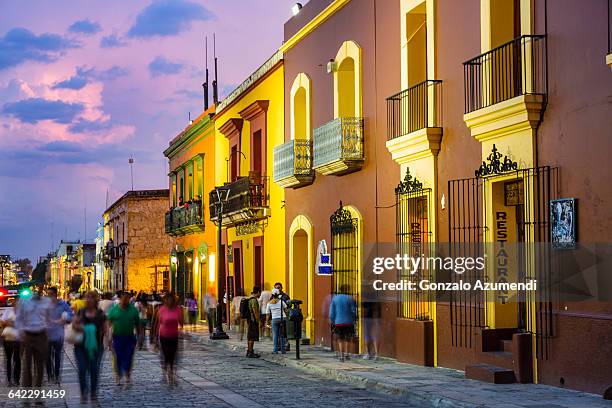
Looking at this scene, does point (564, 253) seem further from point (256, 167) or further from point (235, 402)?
point (256, 167)

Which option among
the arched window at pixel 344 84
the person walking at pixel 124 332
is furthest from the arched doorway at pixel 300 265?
the person walking at pixel 124 332

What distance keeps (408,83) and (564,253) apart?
20.4 feet

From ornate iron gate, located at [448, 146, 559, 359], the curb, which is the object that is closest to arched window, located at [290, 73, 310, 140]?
the curb

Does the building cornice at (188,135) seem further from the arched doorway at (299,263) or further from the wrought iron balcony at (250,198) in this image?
the arched doorway at (299,263)

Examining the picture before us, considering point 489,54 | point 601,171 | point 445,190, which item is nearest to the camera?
point 601,171

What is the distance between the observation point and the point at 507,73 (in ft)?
50.2

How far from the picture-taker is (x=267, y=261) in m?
29.1

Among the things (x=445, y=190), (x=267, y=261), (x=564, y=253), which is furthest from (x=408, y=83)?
(x=267, y=261)

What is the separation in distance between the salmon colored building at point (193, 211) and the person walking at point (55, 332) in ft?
64.4

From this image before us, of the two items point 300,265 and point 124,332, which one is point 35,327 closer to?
point 124,332

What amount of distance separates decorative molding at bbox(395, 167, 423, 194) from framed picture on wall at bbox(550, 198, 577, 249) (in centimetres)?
456

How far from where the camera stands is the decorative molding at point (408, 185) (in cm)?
1842

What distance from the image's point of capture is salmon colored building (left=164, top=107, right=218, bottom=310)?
37156 millimetres

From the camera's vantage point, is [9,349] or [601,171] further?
[9,349]
